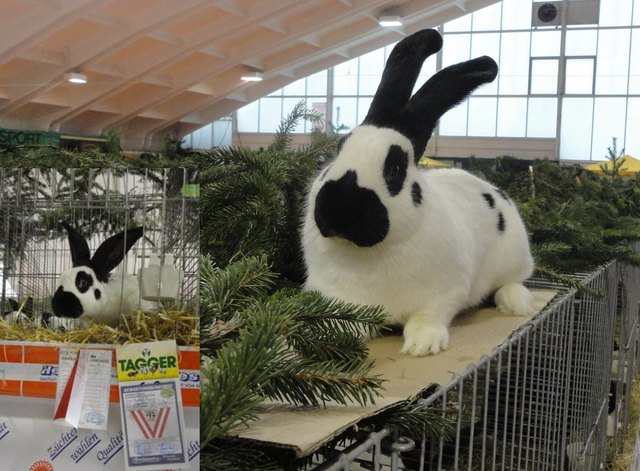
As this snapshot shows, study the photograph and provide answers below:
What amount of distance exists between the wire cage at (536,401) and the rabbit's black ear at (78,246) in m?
0.21

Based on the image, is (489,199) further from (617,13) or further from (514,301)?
(617,13)

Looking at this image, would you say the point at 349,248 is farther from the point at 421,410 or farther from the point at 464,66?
the point at 421,410

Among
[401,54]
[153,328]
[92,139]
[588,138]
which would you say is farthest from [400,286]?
[588,138]

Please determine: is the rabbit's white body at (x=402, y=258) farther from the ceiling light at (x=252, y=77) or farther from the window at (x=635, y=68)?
the window at (x=635, y=68)

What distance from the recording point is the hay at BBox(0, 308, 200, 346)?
38 centimetres

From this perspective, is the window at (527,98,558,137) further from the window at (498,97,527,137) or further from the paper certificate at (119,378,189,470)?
the paper certificate at (119,378,189,470)

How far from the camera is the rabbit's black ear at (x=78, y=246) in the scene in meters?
0.42

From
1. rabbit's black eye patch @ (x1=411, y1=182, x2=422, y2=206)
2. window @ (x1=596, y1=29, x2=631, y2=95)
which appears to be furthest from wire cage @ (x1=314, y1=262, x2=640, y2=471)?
window @ (x1=596, y1=29, x2=631, y2=95)

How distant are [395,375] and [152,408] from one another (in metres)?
0.55

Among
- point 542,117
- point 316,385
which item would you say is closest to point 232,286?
point 316,385

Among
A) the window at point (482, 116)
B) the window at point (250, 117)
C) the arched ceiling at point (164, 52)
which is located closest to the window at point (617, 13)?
the window at point (482, 116)

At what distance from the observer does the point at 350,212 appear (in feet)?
3.50

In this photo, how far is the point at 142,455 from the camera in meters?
0.37

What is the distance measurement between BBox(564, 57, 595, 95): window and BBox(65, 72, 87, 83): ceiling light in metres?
10.7
